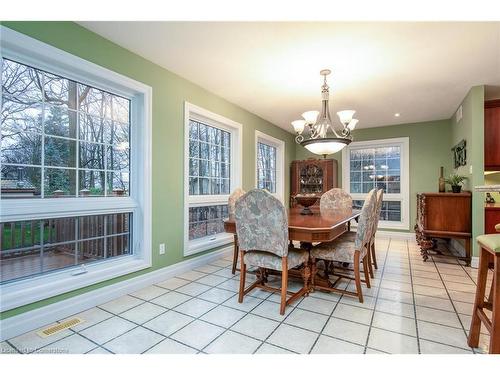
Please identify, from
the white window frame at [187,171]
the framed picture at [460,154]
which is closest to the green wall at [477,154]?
the framed picture at [460,154]

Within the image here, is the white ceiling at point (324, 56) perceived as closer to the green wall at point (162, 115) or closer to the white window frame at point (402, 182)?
the green wall at point (162, 115)

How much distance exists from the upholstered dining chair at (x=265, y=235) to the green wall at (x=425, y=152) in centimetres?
411

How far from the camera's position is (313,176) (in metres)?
5.80

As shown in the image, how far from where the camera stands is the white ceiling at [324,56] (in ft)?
7.09

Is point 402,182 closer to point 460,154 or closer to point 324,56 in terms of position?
point 460,154

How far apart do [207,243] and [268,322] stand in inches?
70.2

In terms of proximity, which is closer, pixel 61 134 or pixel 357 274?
pixel 61 134

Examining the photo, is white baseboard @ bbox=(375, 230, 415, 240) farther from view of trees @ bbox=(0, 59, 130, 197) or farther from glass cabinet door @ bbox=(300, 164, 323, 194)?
view of trees @ bbox=(0, 59, 130, 197)

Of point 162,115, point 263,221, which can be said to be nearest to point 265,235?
point 263,221

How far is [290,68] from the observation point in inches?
113

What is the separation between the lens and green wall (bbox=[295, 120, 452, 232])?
16.2 feet

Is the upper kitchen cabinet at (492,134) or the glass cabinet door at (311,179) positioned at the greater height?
the upper kitchen cabinet at (492,134)

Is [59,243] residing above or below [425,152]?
below

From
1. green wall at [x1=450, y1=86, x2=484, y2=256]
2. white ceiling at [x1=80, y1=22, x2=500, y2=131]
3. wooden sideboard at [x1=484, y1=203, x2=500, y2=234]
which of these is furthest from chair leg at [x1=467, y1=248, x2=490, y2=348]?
wooden sideboard at [x1=484, y1=203, x2=500, y2=234]
